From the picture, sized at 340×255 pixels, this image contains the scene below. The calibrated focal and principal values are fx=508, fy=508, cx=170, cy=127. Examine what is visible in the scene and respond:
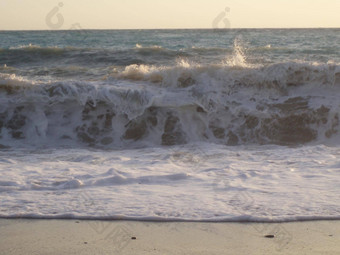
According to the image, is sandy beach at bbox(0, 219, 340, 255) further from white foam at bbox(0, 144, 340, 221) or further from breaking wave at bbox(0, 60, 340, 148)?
breaking wave at bbox(0, 60, 340, 148)

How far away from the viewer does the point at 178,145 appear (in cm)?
701

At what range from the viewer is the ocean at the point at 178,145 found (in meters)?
3.92

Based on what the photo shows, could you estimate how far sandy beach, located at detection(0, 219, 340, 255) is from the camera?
299 cm

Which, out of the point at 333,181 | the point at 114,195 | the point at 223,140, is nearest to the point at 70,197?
the point at 114,195

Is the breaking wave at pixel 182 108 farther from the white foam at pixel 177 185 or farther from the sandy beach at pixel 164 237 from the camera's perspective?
the sandy beach at pixel 164 237

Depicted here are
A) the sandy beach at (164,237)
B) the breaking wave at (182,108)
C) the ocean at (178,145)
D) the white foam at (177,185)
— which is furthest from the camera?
the breaking wave at (182,108)

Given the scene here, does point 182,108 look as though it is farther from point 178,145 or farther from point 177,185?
point 177,185

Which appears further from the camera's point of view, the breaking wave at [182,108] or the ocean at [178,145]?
the breaking wave at [182,108]

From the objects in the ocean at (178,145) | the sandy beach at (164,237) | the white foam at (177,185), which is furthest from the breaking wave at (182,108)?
the sandy beach at (164,237)

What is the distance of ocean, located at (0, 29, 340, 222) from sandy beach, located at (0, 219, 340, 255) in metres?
0.15

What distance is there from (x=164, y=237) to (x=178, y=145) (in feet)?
12.5

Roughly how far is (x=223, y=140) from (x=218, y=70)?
164 cm

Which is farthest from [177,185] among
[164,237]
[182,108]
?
[182,108]

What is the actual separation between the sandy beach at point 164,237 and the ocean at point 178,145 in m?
0.15
